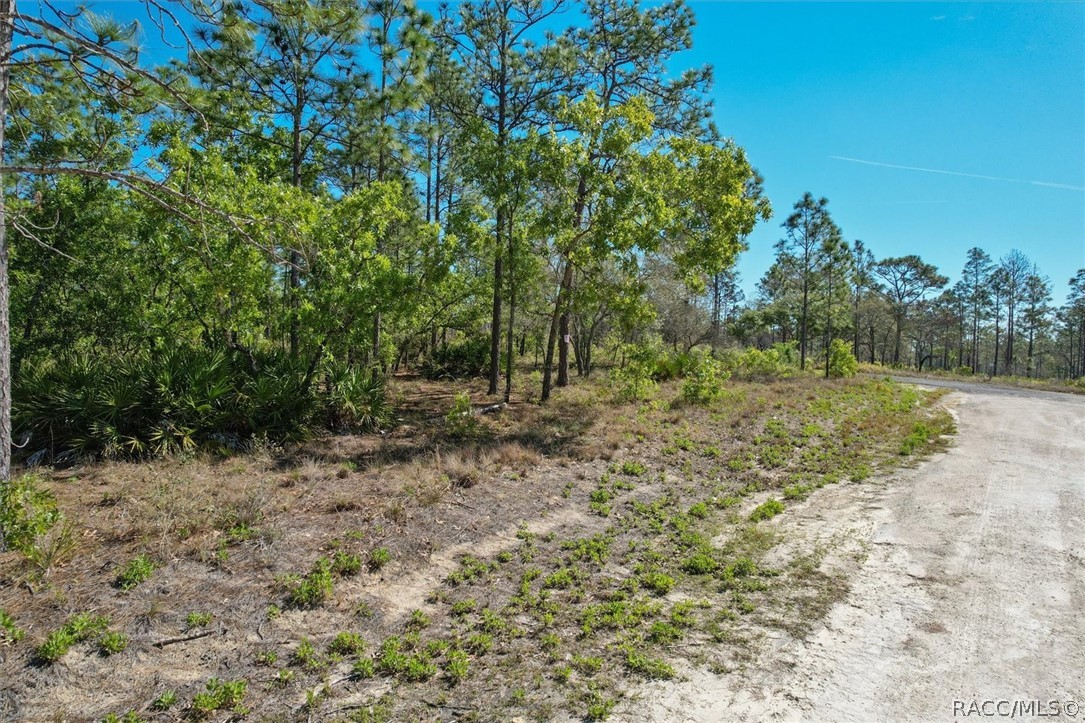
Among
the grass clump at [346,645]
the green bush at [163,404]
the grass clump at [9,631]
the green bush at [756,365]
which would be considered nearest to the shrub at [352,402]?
the green bush at [163,404]

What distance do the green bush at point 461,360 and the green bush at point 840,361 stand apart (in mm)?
14479

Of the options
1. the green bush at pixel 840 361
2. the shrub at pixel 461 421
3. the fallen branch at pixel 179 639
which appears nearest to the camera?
the fallen branch at pixel 179 639

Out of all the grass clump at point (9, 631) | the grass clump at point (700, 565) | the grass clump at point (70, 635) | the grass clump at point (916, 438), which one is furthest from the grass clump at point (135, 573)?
the grass clump at point (916, 438)

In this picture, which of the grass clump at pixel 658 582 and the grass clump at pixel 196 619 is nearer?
Result: the grass clump at pixel 196 619

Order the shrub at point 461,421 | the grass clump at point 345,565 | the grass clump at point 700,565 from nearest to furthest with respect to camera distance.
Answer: the grass clump at point 345,565 < the grass clump at point 700,565 < the shrub at point 461,421

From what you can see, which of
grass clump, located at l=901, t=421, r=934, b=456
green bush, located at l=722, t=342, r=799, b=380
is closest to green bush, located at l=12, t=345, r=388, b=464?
grass clump, located at l=901, t=421, r=934, b=456

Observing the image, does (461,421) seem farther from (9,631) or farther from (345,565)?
(9,631)

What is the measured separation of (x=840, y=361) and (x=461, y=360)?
15.5m

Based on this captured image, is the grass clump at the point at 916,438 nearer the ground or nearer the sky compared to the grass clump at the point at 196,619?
nearer the sky

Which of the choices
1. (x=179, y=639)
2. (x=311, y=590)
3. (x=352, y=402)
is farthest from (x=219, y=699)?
(x=352, y=402)

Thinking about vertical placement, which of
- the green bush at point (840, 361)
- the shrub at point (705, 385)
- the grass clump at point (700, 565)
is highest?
the green bush at point (840, 361)

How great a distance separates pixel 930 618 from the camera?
4172 mm

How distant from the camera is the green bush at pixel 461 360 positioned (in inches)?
763

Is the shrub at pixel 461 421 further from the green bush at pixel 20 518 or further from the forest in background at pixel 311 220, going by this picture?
the green bush at pixel 20 518
